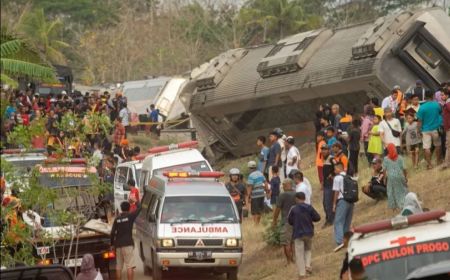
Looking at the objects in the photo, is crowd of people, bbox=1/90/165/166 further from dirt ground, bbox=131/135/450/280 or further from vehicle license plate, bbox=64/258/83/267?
dirt ground, bbox=131/135/450/280

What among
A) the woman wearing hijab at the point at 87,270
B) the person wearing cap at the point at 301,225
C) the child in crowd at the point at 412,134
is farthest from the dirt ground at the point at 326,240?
the woman wearing hijab at the point at 87,270

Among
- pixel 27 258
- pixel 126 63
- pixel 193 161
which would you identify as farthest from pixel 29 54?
pixel 126 63

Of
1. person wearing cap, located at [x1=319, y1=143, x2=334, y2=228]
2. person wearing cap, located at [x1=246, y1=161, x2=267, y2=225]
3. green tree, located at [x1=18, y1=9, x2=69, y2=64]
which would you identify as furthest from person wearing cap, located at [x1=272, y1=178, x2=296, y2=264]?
green tree, located at [x1=18, y1=9, x2=69, y2=64]

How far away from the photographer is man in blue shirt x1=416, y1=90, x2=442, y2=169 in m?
25.0

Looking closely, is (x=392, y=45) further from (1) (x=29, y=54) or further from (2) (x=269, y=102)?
(1) (x=29, y=54)

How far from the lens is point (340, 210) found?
72.7ft

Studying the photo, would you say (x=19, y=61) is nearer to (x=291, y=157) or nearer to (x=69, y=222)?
(x=69, y=222)

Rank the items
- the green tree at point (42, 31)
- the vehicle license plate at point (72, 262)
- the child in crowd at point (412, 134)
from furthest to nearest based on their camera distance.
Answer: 1. the green tree at point (42, 31)
2. the child in crowd at point (412, 134)
3. the vehicle license plate at point (72, 262)

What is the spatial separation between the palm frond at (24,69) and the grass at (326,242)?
6094mm

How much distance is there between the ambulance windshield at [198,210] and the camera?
75.4ft

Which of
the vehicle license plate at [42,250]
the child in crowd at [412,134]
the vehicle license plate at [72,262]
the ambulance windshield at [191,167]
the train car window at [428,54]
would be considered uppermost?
the train car window at [428,54]

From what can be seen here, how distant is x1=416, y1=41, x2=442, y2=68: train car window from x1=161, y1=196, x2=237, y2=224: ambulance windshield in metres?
11.8

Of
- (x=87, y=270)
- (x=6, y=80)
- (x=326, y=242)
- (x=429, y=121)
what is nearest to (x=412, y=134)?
(x=429, y=121)

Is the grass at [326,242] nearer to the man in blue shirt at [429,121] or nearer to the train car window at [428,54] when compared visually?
the man in blue shirt at [429,121]
